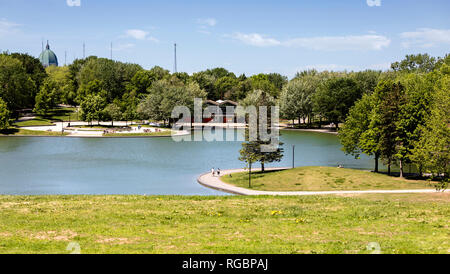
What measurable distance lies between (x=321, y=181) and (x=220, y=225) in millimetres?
28437

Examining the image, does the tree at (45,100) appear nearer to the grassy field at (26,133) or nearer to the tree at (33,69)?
the tree at (33,69)

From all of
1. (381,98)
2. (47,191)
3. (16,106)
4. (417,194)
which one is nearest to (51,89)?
(16,106)

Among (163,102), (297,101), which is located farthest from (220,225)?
(297,101)

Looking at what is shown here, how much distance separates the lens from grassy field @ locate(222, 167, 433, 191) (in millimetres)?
45531

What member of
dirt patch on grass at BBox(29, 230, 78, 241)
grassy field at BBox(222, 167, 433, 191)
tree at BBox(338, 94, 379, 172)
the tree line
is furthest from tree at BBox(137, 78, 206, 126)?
dirt patch on grass at BBox(29, 230, 78, 241)

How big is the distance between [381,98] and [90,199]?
41.1 meters

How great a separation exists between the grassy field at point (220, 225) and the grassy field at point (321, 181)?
53.4 ft

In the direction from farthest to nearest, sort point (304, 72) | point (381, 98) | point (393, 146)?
point (304, 72), point (381, 98), point (393, 146)

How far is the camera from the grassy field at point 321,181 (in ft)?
149

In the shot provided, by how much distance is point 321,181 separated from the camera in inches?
1865

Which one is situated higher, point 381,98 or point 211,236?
point 381,98

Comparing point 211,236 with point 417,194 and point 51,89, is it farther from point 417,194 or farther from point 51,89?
point 51,89

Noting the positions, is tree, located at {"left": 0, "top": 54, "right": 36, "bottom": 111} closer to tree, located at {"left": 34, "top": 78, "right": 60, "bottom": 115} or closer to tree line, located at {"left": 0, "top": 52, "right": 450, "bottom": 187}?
tree line, located at {"left": 0, "top": 52, "right": 450, "bottom": 187}

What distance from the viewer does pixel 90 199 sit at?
3105cm
